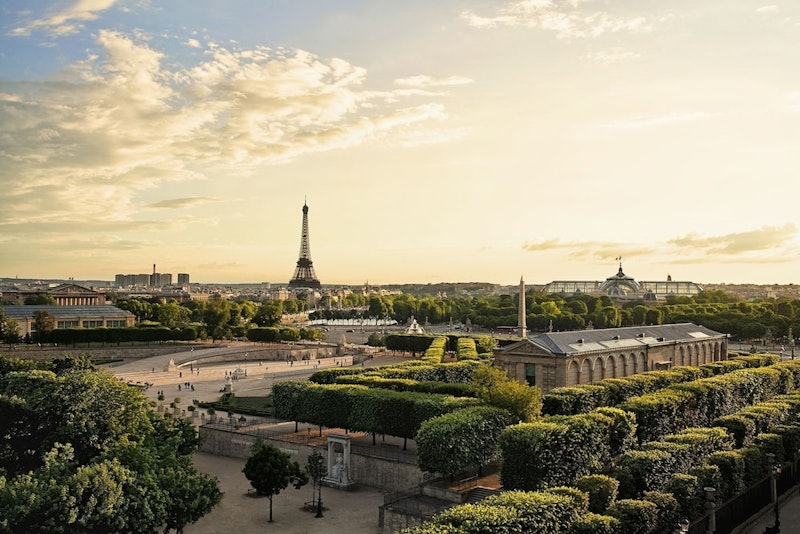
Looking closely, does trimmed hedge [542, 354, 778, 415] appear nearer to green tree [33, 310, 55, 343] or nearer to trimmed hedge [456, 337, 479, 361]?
trimmed hedge [456, 337, 479, 361]

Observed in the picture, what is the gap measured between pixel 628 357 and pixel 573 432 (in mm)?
30442

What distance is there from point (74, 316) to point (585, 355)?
275 feet

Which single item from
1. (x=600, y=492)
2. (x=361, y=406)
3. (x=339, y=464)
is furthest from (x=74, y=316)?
(x=600, y=492)

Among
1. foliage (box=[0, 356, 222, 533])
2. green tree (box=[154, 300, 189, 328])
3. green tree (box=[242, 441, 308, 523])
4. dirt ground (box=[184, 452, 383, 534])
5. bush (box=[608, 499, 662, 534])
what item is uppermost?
green tree (box=[154, 300, 189, 328])

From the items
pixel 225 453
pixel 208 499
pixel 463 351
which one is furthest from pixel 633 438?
pixel 463 351

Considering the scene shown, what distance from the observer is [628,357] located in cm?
6019

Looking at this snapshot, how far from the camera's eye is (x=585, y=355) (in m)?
55.3

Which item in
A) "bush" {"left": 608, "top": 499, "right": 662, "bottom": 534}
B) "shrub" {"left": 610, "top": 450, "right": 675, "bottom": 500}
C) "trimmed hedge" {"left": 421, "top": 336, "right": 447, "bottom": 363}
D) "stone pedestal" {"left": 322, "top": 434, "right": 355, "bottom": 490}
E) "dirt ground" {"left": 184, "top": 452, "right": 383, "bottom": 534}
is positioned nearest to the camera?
"bush" {"left": 608, "top": 499, "right": 662, "bottom": 534}

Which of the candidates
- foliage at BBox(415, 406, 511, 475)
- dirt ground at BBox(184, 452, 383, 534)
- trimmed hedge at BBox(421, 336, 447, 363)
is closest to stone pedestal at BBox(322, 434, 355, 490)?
dirt ground at BBox(184, 452, 383, 534)

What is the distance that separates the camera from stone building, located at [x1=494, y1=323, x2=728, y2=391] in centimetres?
5409

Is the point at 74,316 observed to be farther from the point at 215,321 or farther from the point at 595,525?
the point at 595,525

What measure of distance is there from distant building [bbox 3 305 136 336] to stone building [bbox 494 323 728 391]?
243ft

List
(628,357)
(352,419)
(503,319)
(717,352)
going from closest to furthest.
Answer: (352,419) → (628,357) → (717,352) → (503,319)

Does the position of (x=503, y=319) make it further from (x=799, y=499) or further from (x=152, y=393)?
(x=799, y=499)
